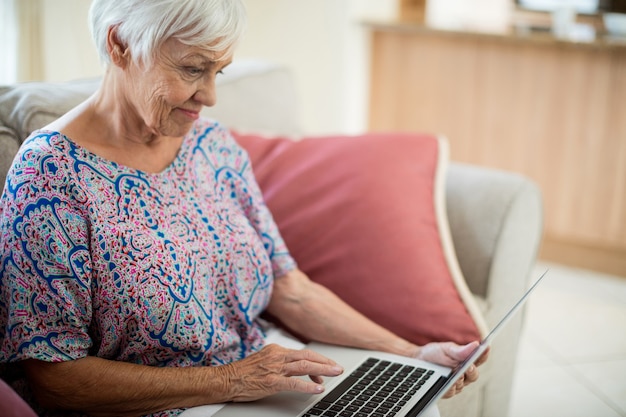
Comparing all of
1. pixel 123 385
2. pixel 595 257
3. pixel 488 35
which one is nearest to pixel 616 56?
pixel 488 35

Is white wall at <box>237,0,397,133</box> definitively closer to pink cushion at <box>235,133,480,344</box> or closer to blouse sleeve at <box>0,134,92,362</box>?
pink cushion at <box>235,133,480,344</box>

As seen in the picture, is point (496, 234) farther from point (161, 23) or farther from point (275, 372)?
point (161, 23)

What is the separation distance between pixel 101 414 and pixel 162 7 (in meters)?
0.61

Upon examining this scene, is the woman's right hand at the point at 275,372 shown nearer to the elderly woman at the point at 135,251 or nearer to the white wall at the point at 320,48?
the elderly woman at the point at 135,251

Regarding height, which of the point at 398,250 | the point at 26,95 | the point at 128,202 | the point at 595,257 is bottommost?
the point at 595,257

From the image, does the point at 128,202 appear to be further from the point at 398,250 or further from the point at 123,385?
the point at 398,250

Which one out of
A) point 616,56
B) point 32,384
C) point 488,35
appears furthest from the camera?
point 488,35

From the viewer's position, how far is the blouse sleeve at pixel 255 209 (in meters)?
1.41

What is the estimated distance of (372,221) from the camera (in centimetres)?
160

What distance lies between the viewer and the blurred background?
3.06 meters

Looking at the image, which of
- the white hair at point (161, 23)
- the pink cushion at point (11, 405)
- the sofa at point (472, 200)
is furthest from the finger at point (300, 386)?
the white hair at point (161, 23)

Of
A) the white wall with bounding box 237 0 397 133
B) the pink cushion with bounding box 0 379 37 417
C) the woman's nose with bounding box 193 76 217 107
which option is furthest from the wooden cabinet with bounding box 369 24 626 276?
the pink cushion with bounding box 0 379 37 417

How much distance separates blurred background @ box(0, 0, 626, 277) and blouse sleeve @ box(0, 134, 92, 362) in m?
2.31

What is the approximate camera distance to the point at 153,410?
1148mm
